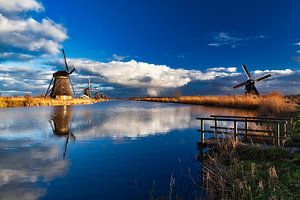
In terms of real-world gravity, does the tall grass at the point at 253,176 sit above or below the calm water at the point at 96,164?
above

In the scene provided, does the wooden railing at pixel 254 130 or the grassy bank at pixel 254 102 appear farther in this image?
the grassy bank at pixel 254 102

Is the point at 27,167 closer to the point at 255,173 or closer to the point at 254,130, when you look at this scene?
the point at 255,173

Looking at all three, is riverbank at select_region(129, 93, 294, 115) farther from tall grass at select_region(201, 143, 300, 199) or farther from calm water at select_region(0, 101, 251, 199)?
tall grass at select_region(201, 143, 300, 199)

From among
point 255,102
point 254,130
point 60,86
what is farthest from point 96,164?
point 60,86

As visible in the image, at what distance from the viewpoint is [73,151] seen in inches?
607

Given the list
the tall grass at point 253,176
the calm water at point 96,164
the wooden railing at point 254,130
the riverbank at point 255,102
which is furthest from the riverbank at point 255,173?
the riverbank at point 255,102

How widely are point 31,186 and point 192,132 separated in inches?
566

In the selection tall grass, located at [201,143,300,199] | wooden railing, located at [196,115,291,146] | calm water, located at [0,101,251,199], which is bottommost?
calm water, located at [0,101,251,199]

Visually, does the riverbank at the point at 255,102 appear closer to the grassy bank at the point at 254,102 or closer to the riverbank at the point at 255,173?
the grassy bank at the point at 254,102

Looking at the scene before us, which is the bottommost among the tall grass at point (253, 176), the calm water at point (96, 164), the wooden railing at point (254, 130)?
the calm water at point (96, 164)

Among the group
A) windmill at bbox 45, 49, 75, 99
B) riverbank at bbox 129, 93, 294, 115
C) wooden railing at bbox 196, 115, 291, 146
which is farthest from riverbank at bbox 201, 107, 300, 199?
windmill at bbox 45, 49, 75, 99

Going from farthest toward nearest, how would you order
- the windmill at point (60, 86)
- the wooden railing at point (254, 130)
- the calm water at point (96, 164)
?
the windmill at point (60, 86), the wooden railing at point (254, 130), the calm water at point (96, 164)

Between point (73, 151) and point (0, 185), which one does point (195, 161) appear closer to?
point (73, 151)

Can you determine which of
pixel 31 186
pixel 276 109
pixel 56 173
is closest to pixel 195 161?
pixel 56 173
